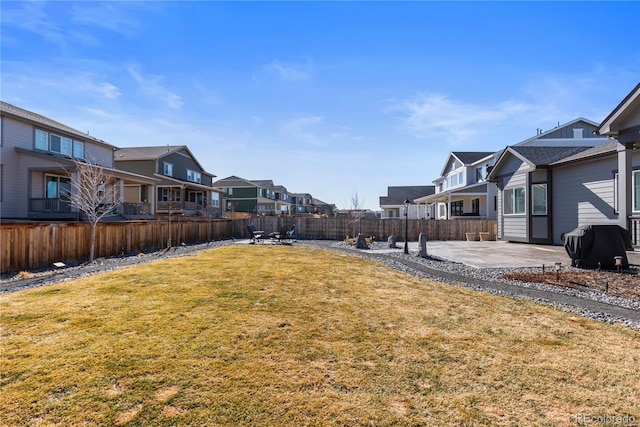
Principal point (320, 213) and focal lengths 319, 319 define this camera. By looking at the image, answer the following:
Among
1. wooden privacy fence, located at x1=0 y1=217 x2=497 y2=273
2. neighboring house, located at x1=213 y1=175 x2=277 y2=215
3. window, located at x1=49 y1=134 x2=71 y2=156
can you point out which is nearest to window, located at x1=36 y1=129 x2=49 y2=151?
window, located at x1=49 y1=134 x2=71 y2=156

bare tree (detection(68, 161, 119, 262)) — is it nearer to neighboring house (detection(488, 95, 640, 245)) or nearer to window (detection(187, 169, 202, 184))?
window (detection(187, 169, 202, 184))

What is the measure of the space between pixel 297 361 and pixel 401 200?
4536 cm

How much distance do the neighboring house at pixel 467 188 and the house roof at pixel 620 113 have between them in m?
14.1

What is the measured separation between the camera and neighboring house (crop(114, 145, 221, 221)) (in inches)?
1147

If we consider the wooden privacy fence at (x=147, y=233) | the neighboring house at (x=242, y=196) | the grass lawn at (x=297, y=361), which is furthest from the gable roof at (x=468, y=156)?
the grass lawn at (x=297, y=361)

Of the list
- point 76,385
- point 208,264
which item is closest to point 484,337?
point 76,385

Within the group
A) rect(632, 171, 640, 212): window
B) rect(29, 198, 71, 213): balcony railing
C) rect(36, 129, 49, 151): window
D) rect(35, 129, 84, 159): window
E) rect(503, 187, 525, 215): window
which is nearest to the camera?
rect(632, 171, 640, 212): window

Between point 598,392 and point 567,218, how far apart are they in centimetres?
1459

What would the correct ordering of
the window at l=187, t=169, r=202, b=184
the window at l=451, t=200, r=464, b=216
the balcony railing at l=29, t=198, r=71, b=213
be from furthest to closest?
1. the window at l=187, t=169, r=202, b=184
2. the window at l=451, t=200, r=464, b=216
3. the balcony railing at l=29, t=198, r=71, b=213

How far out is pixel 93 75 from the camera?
1188cm

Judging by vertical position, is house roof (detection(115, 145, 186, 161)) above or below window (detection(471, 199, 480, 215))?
above

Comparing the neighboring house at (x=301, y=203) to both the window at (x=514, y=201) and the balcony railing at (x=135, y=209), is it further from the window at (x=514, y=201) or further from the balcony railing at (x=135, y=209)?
the window at (x=514, y=201)

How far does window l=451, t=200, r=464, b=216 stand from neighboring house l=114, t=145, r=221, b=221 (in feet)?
79.1

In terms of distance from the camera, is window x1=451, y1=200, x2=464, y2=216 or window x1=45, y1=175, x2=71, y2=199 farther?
window x1=451, y1=200, x2=464, y2=216
